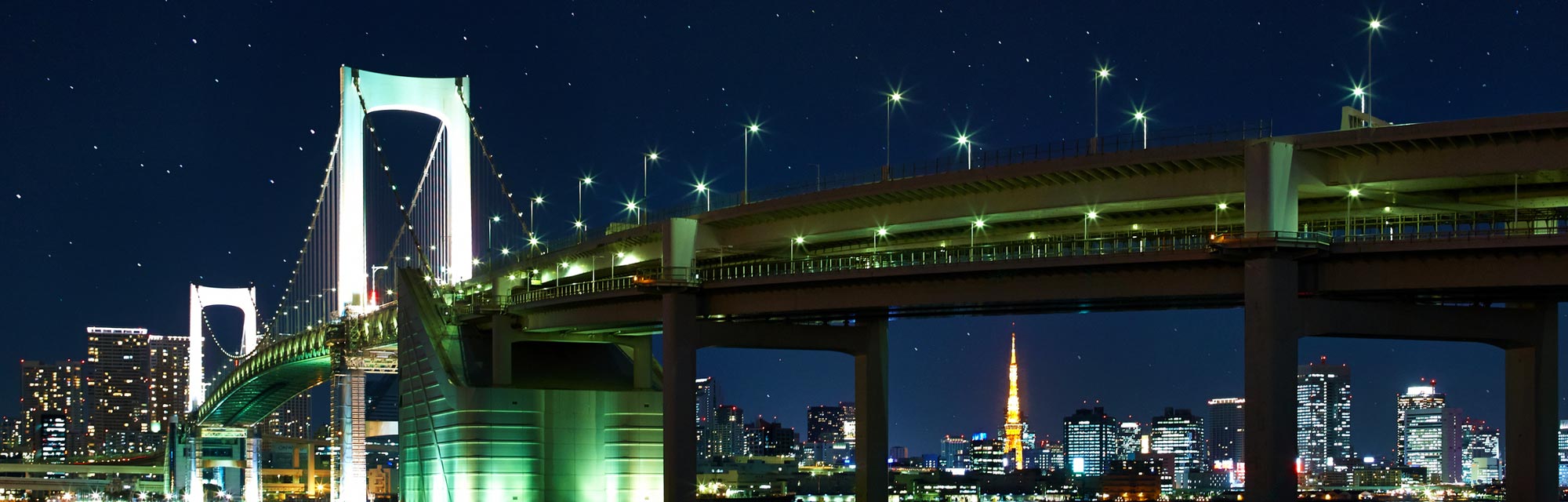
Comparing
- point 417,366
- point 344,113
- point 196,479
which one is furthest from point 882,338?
point 196,479

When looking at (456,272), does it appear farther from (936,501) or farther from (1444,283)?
(1444,283)

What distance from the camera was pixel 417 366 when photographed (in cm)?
8000

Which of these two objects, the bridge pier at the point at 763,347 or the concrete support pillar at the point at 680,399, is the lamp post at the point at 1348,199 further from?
the concrete support pillar at the point at 680,399

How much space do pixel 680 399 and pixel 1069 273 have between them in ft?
55.5

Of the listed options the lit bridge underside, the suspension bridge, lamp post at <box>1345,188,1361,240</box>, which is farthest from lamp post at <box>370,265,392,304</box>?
lamp post at <box>1345,188,1361,240</box>

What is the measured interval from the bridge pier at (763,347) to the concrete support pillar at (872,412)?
29 mm

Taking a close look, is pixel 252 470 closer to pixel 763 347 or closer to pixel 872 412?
pixel 763 347

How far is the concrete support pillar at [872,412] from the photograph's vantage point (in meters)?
67.4

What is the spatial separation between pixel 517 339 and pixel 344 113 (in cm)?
2982

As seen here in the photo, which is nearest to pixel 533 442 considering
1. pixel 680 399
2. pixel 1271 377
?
pixel 680 399

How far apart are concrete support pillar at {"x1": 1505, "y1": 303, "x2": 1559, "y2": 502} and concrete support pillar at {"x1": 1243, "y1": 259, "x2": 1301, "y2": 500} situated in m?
9.69

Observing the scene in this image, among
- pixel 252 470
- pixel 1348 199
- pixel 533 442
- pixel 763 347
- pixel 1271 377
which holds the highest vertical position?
pixel 1348 199

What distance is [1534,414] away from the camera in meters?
51.0

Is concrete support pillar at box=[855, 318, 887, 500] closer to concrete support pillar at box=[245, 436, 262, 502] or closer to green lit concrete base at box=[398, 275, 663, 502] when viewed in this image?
green lit concrete base at box=[398, 275, 663, 502]
